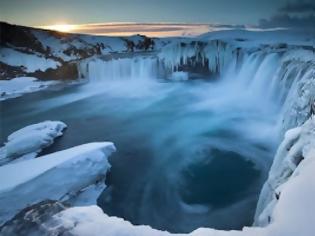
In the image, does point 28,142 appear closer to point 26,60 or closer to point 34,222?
point 34,222

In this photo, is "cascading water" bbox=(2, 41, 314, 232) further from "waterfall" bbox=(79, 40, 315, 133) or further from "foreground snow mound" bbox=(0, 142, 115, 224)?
"foreground snow mound" bbox=(0, 142, 115, 224)

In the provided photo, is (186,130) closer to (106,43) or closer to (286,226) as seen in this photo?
(286,226)

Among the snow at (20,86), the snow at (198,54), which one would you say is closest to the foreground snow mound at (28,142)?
the snow at (20,86)

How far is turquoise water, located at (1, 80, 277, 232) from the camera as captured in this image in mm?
4035

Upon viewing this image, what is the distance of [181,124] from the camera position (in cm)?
→ 688

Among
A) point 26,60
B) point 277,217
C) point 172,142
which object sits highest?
point 277,217

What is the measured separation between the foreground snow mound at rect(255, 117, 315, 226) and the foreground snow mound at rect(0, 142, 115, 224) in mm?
2078

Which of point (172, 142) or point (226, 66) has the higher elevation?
point (226, 66)

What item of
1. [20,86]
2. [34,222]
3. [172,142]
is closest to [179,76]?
[20,86]

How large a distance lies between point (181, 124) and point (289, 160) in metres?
4.26

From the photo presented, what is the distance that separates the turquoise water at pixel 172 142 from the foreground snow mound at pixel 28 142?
0.20m

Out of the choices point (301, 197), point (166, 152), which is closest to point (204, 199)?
point (166, 152)

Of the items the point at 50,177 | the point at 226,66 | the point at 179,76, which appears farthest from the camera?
the point at 179,76

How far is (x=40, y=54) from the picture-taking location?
12297mm
